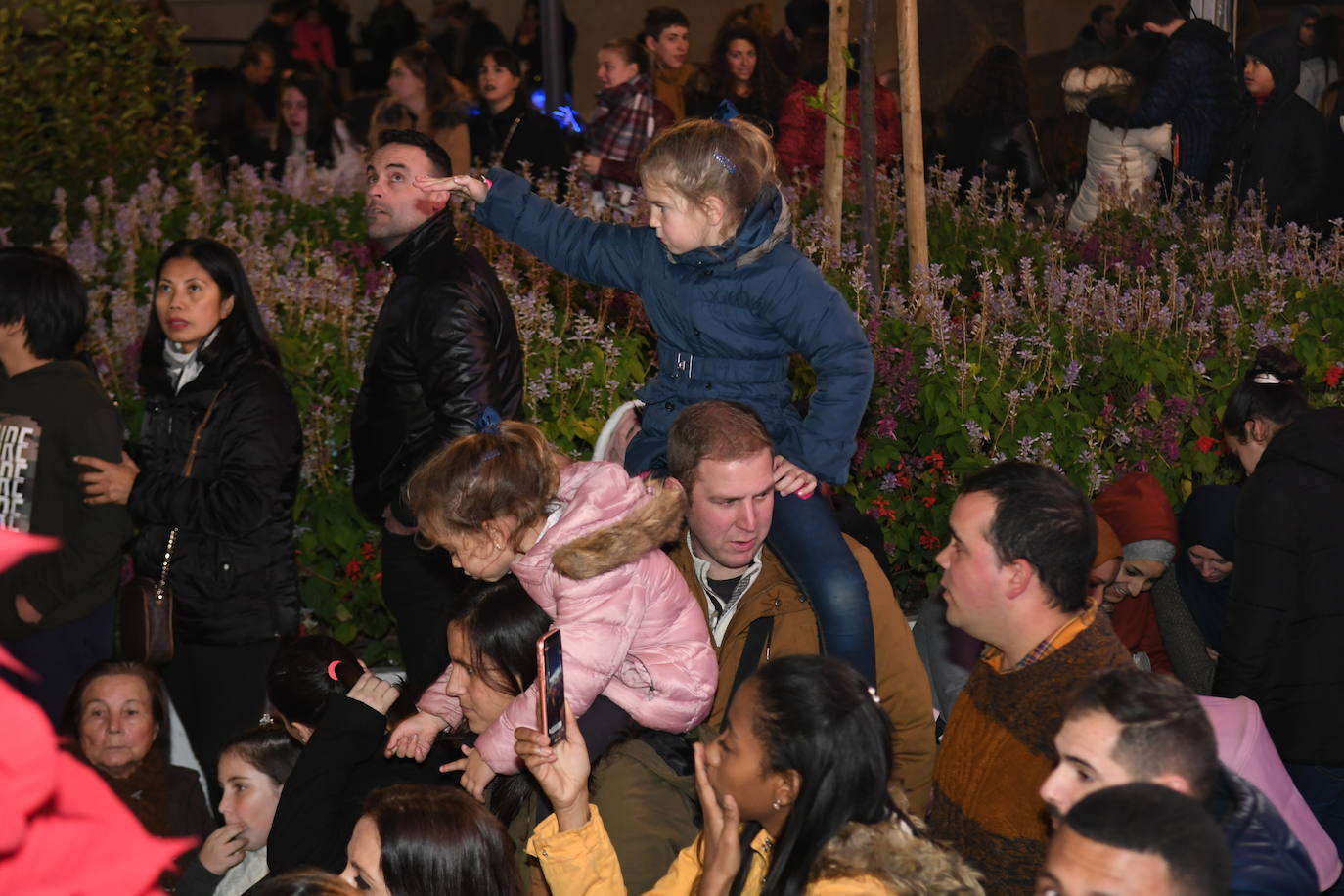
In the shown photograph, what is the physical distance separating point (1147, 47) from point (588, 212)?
458 centimetres

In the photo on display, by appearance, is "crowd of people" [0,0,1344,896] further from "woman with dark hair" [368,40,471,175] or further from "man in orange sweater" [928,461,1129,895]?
"woman with dark hair" [368,40,471,175]

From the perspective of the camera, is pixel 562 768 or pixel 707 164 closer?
pixel 562 768

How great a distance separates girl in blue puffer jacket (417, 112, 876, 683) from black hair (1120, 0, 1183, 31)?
7.27 meters

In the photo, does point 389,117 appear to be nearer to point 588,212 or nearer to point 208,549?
point 588,212

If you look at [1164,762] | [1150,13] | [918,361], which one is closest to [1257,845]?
[1164,762]

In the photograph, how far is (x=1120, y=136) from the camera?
32.0 ft

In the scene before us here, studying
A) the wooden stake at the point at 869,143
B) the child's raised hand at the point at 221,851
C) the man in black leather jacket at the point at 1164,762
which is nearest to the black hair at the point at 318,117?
the wooden stake at the point at 869,143

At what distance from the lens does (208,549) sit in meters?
4.39

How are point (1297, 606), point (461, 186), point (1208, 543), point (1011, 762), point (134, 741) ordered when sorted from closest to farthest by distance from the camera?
point (1011, 762)
point (461, 186)
point (1297, 606)
point (134, 741)
point (1208, 543)

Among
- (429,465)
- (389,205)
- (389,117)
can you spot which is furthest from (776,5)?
(429,465)

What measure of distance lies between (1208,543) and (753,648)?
6.32ft

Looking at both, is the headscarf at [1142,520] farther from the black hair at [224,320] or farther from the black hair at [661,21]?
the black hair at [661,21]

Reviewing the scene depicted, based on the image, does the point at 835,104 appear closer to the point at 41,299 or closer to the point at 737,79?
the point at 41,299

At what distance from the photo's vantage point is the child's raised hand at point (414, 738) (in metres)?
3.37
